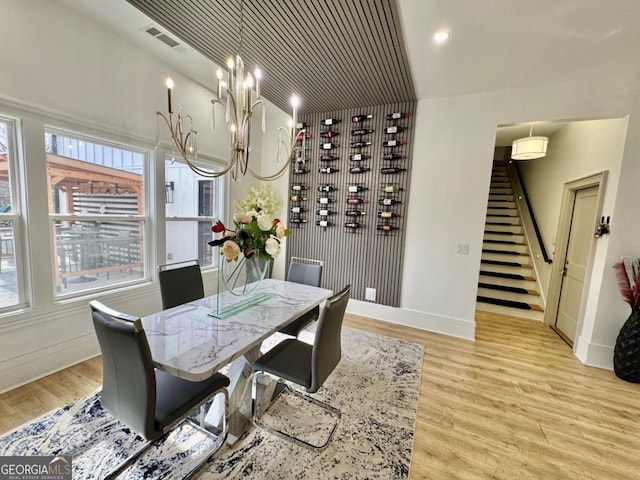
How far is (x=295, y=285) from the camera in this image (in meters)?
2.62

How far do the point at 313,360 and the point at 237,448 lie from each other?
751 mm

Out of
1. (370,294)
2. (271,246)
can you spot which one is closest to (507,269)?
(370,294)

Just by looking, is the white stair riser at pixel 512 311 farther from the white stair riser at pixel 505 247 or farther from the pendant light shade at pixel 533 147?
the pendant light shade at pixel 533 147

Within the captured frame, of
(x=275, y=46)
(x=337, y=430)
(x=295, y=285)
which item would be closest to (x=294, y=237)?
(x=295, y=285)

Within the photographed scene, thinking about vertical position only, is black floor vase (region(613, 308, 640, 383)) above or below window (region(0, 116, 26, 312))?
below

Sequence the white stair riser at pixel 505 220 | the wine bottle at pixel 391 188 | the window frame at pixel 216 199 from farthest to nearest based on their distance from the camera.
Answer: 1. the white stair riser at pixel 505 220
2. the wine bottle at pixel 391 188
3. the window frame at pixel 216 199

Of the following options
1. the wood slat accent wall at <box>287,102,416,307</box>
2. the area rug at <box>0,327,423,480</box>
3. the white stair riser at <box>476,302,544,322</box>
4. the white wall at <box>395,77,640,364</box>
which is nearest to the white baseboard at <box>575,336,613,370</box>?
the white wall at <box>395,77,640,364</box>

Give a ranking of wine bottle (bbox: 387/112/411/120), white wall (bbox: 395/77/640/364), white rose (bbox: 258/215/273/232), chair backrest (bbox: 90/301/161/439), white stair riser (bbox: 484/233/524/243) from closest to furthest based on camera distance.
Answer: chair backrest (bbox: 90/301/161/439) → white rose (bbox: 258/215/273/232) → white wall (bbox: 395/77/640/364) → wine bottle (bbox: 387/112/411/120) → white stair riser (bbox: 484/233/524/243)

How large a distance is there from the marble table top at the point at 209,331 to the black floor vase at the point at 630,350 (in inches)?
115

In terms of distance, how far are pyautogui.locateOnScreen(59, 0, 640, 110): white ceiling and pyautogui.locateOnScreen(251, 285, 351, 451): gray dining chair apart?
85.2 inches

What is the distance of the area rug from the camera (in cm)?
147

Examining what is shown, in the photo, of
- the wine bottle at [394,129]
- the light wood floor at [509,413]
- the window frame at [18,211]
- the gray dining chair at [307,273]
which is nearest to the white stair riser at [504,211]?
the light wood floor at [509,413]

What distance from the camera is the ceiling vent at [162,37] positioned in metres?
2.38

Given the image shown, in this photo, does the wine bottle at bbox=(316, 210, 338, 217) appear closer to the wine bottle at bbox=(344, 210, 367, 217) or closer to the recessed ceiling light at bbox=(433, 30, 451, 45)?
the wine bottle at bbox=(344, 210, 367, 217)
